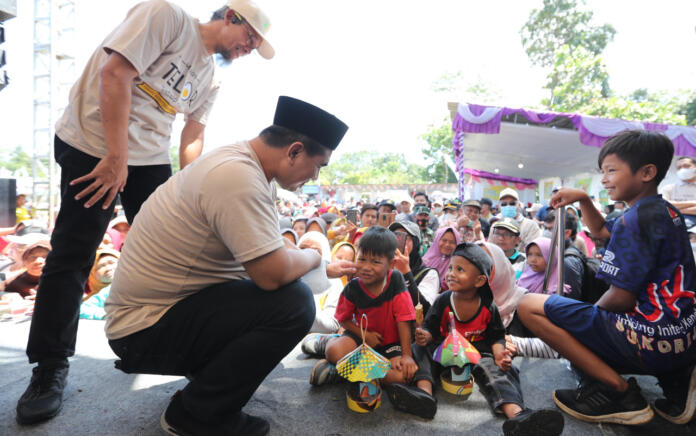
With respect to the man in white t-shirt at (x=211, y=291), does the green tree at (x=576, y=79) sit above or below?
above

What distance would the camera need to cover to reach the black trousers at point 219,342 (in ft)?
4.44

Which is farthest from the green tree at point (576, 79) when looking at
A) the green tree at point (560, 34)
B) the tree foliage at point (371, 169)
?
the tree foliage at point (371, 169)

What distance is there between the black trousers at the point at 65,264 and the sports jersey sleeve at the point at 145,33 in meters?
0.49

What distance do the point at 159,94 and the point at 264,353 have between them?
128 centimetres

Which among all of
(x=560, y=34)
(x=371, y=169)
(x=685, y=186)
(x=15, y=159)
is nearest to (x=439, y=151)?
(x=560, y=34)

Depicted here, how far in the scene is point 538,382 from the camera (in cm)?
212

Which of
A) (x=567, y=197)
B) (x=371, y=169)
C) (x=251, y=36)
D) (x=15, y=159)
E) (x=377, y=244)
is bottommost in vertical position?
(x=15, y=159)

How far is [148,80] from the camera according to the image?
1690 mm

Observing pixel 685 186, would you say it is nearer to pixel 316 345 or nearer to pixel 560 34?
pixel 316 345

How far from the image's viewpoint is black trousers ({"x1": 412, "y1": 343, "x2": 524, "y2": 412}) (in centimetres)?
178

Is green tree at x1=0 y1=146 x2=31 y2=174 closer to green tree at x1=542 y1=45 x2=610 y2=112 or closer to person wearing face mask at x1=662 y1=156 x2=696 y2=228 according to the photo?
green tree at x1=542 y1=45 x2=610 y2=112

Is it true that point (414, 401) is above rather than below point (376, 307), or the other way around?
below

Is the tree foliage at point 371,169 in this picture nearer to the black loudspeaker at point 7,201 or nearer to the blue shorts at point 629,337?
the black loudspeaker at point 7,201

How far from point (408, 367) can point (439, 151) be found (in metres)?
34.7
